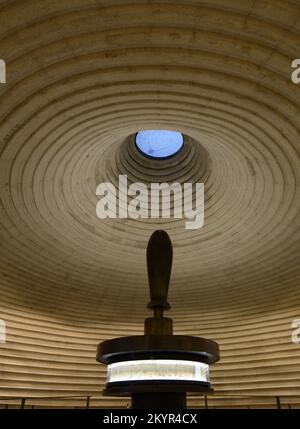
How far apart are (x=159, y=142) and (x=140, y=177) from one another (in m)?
1.54

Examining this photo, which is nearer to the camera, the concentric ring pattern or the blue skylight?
the concentric ring pattern

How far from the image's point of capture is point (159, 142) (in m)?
13.1

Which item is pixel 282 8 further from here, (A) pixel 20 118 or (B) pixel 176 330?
(B) pixel 176 330

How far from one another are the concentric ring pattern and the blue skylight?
0.46 meters

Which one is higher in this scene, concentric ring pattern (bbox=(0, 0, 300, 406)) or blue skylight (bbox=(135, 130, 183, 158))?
blue skylight (bbox=(135, 130, 183, 158))

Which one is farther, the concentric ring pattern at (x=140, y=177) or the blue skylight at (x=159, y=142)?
the blue skylight at (x=159, y=142)

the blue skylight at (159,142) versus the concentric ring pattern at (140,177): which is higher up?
the blue skylight at (159,142)

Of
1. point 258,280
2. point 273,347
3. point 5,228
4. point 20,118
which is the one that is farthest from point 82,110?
point 273,347

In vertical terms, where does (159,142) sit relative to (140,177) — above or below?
above

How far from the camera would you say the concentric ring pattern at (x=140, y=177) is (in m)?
6.38

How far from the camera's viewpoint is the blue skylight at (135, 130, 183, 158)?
508 inches

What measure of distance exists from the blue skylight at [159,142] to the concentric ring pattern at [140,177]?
459 millimetres

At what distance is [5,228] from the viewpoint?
10.4m

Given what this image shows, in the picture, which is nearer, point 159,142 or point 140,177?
point 140,177
